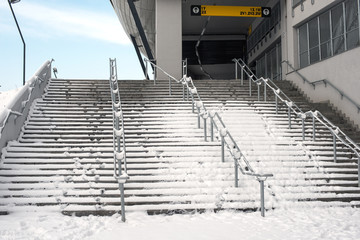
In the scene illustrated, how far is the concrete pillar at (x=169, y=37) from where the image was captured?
18.7 meters

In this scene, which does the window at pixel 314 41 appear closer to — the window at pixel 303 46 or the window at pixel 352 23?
the window at pixel 303 46

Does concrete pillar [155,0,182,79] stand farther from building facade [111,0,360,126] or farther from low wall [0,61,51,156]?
low wall [0,61,51,156]

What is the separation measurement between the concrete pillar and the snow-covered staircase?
253 inches

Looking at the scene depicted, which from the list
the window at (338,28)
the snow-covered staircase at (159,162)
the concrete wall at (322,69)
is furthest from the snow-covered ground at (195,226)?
the window at (338,28)

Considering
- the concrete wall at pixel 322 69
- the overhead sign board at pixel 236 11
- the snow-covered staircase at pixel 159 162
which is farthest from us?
the overhead sign board at pixel 236 11

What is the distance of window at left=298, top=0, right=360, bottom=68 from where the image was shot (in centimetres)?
1227

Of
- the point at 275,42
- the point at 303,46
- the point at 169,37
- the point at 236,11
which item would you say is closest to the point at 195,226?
the point at 303,46

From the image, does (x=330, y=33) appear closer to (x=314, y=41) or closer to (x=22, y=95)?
(x=314, y=41)

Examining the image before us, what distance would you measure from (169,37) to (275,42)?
20.1 feet

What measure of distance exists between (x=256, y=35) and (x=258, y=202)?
19724mm

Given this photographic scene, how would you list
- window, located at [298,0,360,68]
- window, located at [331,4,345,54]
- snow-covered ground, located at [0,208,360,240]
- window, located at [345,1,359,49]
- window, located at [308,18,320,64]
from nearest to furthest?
snow-covered ground, located at [0,208,360,240] < window, located at [345,1,359,49] < window, located at [298,0,360,68] < window, located at [331,4,345,54] < window, located at [308,18,320,64]

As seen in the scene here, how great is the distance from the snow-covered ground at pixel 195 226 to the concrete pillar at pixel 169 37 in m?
12.8

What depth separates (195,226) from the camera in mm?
5910

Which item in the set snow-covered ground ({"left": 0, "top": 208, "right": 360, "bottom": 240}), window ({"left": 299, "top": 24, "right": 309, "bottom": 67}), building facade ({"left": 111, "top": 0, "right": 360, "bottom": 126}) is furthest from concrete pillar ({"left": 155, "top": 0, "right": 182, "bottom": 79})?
snow-covered ground ({"left": 0, "top": 208, "right": 360, "bottom": 240})
